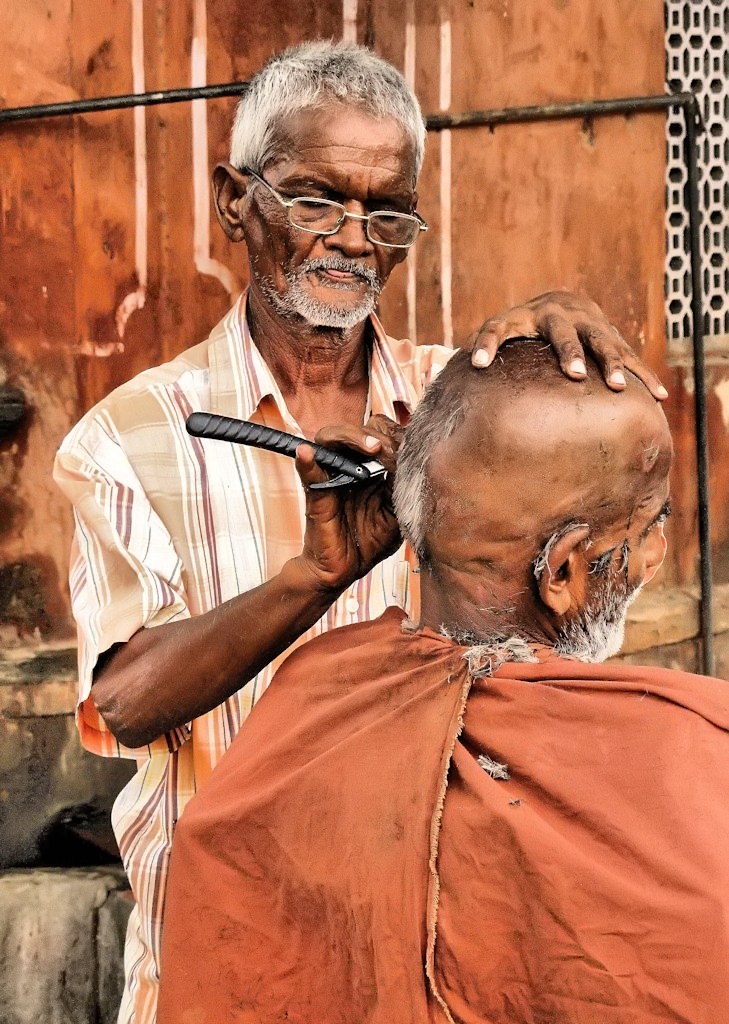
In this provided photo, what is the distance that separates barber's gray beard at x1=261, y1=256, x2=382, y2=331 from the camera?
2.26m

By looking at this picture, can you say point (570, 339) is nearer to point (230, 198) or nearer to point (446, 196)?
point (230, 198)

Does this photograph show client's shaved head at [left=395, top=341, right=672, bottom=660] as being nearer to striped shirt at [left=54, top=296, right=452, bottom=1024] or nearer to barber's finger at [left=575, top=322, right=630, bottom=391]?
barber's finger at [left=575, top=322, right=630, bottom=391]

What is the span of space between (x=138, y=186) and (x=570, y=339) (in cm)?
189

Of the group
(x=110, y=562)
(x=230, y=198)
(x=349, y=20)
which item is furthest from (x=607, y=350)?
(x=349, y=20)

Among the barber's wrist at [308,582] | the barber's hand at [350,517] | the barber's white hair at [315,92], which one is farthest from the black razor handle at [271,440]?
the barber's white hair at [315,92]

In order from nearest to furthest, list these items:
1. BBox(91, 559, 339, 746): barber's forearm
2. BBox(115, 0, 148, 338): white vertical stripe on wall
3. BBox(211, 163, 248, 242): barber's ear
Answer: BBox(91, 559, 339, 746): barber's forearm < BBox(211, 163, 248, 242): barber's ear < BBox(115, 0, 148, 338): white vertical stripe on wall

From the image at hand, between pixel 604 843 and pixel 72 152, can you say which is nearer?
pixel 604 843

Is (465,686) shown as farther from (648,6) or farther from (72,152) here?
(648,6)

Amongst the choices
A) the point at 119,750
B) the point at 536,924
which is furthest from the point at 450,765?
the point at 119,750

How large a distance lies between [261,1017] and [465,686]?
18.4 inches

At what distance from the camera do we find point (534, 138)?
3395 millimetres

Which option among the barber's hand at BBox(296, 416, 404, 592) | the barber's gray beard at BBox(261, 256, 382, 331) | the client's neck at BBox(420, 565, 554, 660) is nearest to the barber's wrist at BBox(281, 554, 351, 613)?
the barber's hand at BBox(296, 416, 404, 592)

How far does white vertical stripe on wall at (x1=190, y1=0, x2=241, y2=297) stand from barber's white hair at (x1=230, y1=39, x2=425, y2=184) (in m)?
0.88

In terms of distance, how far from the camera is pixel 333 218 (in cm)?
225
